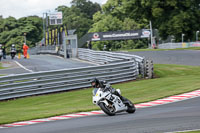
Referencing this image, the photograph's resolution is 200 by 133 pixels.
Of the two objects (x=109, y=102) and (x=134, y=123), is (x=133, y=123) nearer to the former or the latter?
(x=134, y=123)

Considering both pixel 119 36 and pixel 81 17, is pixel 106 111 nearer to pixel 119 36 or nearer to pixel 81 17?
pixel 119 36

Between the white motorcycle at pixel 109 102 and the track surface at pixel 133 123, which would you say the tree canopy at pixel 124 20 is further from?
the track surface at pixel 133 123

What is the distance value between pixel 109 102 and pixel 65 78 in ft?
25.3

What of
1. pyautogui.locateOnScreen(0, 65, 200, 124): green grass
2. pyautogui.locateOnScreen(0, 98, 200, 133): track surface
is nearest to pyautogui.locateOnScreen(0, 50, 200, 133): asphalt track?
pyautogui.locateOnScreen(0, 98, 200, 133): track surface

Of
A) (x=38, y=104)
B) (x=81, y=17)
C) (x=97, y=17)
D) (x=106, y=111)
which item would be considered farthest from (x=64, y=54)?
(x=81, y=17)

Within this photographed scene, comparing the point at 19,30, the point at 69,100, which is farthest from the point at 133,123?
the point at 19,30

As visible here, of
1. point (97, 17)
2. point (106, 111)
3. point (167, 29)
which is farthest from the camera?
point (97, 17)

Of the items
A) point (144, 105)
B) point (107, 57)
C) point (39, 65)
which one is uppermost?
point (107, 57)

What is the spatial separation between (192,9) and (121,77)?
4910 cm

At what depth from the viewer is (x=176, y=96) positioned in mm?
14227

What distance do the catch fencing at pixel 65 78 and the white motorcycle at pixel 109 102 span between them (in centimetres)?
680

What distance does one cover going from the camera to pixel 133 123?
9.26 metres

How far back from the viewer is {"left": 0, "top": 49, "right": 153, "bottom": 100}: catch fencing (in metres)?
16.7

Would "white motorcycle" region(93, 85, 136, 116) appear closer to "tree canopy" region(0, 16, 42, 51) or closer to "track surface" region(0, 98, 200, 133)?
"track surface" region(0, 98, 200, 133)
